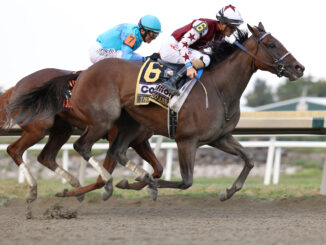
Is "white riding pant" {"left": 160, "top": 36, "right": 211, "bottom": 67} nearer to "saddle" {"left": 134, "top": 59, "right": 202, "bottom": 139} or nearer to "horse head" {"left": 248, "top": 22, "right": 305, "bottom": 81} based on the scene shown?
"saddle" {"left": 134, "top": 59, "right": 202, "bottom": 139}

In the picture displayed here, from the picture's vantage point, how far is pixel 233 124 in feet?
18.7

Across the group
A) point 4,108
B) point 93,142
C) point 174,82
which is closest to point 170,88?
point 174,82

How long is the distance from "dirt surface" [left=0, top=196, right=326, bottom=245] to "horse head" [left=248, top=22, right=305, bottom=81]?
53.7 inches

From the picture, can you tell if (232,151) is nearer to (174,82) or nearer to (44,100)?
(174,82)

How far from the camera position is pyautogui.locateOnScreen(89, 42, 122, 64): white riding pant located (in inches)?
261

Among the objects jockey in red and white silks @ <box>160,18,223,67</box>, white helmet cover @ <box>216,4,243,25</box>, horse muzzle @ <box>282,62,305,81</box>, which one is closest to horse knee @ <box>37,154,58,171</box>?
jockey in red and white silks @ <box>160,18,223,67</box>

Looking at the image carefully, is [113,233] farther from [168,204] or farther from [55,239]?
[168,204]

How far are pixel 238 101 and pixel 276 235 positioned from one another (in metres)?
1.91

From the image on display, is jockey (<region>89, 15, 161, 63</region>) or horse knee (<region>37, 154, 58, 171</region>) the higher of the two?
jockey (<region>89, 15, 161, 63</region>)

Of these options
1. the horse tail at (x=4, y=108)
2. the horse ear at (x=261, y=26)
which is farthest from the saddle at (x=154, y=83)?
the horse tail at (x=4, y=108)

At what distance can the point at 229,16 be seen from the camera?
567 centimetres

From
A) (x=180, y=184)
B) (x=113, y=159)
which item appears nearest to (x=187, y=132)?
(x=180, y=184)

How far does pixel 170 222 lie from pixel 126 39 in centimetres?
232

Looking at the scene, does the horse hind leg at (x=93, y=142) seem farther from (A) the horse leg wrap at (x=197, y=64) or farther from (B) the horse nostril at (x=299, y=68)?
(B) the horse nostril at (x=299, y=68)
